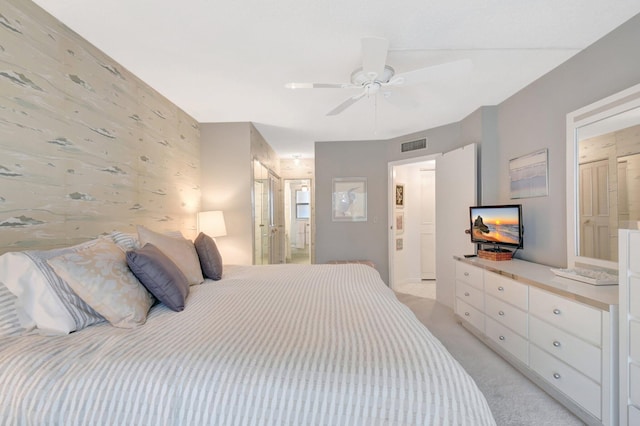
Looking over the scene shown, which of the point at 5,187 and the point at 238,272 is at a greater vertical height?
the point at 5,187

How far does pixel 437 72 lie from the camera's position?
1.73 meters

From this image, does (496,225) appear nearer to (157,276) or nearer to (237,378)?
(237,378)

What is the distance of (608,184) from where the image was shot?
1.78 meters

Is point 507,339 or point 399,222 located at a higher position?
point 399,222

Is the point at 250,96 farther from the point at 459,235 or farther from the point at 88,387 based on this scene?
the point at 459,235

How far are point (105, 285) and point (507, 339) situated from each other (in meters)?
2.72

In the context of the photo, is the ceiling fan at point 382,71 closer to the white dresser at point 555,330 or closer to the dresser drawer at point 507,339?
the white dresser at point 555,330

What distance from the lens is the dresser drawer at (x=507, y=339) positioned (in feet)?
6.40

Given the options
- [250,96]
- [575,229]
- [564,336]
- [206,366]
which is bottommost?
[564,336]

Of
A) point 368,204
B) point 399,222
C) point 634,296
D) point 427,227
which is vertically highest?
point 368,204

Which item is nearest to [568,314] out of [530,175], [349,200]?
[530,175]

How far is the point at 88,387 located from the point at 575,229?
2984 mm

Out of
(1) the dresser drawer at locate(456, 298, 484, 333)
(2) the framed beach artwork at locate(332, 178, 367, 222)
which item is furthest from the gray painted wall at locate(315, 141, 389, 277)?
(1) the dresser drawer at locate(456, 298, 484, 333)

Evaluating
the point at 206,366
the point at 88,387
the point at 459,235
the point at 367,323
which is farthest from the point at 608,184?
the point at 88,387
